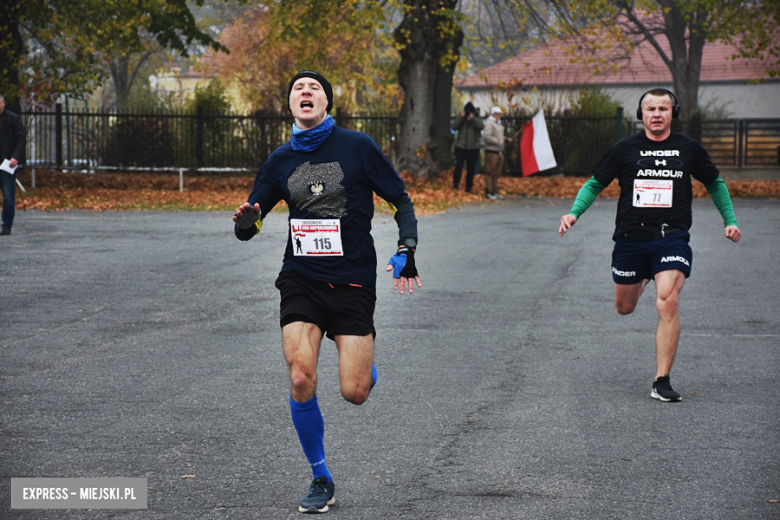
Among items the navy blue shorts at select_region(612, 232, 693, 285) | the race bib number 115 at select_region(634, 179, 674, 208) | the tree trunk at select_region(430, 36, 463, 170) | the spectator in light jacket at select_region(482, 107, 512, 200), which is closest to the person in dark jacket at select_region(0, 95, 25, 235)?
the navy blue shorts at select_region(612, 232, 693, 285)

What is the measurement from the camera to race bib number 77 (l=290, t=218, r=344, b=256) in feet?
14.0

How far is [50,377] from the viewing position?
6188 millimetres

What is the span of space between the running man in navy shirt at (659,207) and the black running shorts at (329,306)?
7.47 feet

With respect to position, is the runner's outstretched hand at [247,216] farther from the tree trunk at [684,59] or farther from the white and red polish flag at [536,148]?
the tree trunk at [684,59]

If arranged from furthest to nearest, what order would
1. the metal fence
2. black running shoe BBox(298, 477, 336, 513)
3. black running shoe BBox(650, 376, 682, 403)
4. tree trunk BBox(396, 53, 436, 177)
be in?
1. the metal fence
2. tree trunk BBox(396, 53, 436, 177)
3. black running shoe BBox(650, 376, 682, 403)
4. black running shoe BBox(298, 477, 336, 513)

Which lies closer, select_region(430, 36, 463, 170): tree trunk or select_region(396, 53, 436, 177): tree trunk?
select_region(396, 53, 436, 177): tree trunk

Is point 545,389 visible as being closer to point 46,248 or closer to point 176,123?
point 46,248

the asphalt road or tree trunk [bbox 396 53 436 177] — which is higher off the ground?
tree trunk [bbox 396 53 436 177]

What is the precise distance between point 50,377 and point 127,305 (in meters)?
2.71

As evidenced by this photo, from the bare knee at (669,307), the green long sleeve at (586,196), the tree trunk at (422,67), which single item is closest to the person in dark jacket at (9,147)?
the green long sleeve at (586,196)

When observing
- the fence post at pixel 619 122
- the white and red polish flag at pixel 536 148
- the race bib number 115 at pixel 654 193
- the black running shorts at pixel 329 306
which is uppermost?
the fence post at pixel 619 122

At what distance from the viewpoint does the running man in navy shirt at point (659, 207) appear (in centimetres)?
604

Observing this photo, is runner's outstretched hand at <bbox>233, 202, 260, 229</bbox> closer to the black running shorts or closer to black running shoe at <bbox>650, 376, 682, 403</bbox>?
the black running shorts

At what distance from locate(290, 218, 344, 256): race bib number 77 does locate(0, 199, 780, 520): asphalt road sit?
1.05 metres
